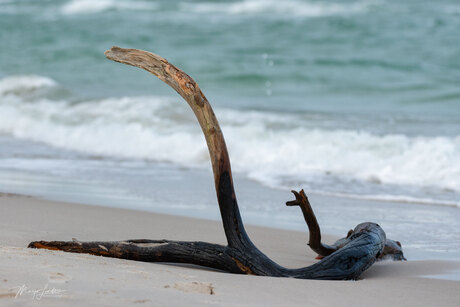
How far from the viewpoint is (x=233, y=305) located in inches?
110

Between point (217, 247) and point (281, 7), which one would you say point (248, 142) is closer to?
point (217, 247)

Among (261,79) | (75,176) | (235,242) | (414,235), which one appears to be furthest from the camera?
(261,79)

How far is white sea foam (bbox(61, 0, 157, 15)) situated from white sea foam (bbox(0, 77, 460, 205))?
13.3 m

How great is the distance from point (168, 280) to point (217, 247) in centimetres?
57

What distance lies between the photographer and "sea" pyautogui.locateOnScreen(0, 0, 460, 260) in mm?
6445

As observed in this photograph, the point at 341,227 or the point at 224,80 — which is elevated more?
the point at 224,80

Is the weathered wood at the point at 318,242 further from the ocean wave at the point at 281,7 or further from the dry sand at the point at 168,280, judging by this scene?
the ocean wave at the point at 281,7

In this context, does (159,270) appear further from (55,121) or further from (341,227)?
(55,121)

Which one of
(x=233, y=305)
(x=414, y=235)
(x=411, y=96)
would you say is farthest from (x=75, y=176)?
(x=411, y=96)

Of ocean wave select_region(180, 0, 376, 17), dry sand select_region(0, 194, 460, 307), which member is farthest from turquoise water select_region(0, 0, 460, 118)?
dry sand select_region(0, 194, 460, 307)

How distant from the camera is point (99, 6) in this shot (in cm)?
2709

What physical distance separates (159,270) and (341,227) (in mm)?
2330

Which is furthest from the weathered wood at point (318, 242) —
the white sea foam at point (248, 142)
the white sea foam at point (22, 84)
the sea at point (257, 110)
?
the white sea foam at point (22, 84)

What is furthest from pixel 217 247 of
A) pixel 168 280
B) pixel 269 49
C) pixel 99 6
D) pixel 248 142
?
pixel 99 6
